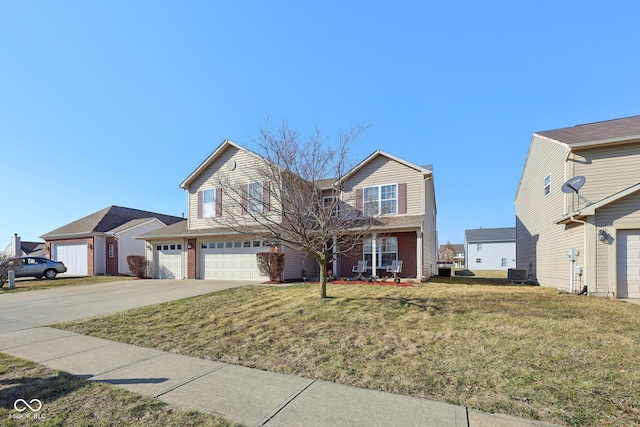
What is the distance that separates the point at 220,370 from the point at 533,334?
5.39 metres

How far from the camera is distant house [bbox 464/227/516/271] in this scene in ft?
130

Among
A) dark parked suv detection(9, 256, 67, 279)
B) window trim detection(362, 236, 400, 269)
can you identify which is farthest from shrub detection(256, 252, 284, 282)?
dark parked suv detection(9, 256, 67, 279)

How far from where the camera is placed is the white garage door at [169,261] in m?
18.7

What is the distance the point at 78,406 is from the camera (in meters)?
3.57

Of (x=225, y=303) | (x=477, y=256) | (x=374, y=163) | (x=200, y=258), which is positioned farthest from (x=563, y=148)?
(x=477, y=256)

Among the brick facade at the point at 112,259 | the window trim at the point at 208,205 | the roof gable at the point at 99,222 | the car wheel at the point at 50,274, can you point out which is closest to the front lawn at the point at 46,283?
the car wheel at the point at 50,274

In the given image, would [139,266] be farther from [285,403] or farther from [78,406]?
[285,403]

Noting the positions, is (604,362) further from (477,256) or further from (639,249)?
(477,256)

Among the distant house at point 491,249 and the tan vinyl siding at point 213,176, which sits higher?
the tan vinyl siding at point 213,176

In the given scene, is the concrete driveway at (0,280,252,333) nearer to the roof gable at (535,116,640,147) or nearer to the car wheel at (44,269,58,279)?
the car wheel at (44,269,58,279)

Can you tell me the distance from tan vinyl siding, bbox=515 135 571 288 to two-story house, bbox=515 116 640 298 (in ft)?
0.14

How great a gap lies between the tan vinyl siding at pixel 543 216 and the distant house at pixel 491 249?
21.6 m

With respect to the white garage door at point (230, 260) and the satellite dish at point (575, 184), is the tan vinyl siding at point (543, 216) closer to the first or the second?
the satellite dish at point (575, 184)

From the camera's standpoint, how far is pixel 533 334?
18.5 ft
